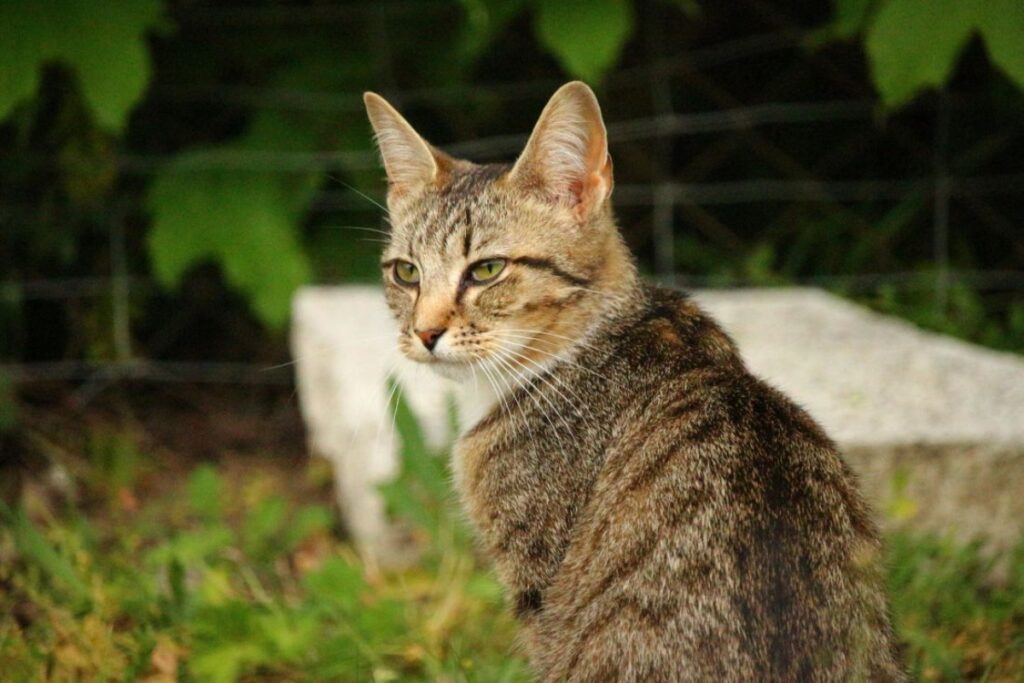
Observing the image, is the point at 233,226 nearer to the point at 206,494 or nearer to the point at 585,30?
the point at 206,494

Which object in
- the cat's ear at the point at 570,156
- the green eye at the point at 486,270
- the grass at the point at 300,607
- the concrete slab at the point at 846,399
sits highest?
the cat's ear at the point at 570,156

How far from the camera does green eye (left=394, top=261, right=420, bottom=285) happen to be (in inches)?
99.7

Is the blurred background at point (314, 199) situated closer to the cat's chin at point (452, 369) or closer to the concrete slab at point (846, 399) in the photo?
the concrete slab at point (846, 399)

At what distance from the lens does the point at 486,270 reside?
95.3 inches

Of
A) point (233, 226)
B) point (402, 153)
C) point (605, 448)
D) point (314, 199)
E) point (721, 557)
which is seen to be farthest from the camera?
point (314, 199)

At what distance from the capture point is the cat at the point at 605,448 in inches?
71.4

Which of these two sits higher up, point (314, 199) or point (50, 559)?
point (314, 199)

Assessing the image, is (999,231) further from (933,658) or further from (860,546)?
(860,546)

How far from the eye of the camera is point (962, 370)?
3689mm

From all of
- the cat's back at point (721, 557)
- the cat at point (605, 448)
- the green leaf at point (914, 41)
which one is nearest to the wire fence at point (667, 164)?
the green leaf at point (914, 41)

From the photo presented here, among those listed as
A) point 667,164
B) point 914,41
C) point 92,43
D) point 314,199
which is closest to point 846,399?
point 914,41

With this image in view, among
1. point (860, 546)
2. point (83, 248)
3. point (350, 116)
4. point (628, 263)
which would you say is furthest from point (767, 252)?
point (860, 546)

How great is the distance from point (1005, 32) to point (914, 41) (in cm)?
25

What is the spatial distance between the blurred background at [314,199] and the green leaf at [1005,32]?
0.05m
